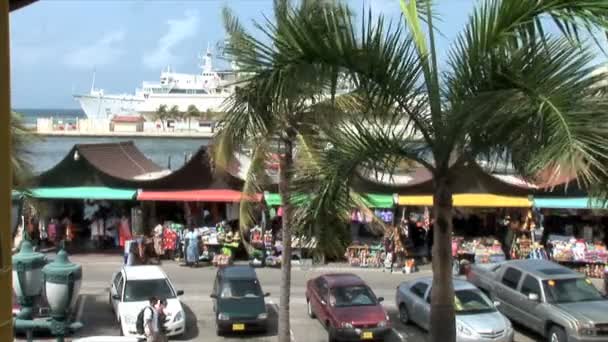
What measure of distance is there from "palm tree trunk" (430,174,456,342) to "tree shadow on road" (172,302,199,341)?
36.4ft

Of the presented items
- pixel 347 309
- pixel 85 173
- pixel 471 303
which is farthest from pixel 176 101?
pixel 471 303

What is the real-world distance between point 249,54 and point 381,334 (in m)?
11.4

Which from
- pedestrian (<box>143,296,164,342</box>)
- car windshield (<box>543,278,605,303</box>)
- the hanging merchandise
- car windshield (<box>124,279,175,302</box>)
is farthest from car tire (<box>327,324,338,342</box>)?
the hanging merchandise

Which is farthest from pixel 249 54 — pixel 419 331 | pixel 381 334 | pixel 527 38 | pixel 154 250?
pixel 154 250

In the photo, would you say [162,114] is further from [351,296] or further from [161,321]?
[161,321]

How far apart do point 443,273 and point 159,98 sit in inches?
5211

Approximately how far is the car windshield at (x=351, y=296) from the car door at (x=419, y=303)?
3.43 feet

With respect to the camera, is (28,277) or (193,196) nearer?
(28,277)

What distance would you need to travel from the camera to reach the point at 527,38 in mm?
7059

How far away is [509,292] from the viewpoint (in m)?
18.8

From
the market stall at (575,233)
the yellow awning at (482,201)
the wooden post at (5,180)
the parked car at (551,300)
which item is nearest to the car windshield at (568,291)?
the parked car at (551,300)

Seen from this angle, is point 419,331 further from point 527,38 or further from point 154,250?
point 527,38

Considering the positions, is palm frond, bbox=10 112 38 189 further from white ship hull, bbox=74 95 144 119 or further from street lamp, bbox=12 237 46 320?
white ship hull, bbox=74 95 144 119

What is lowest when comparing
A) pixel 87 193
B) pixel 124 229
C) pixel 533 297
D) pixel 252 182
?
pixel 533 297
